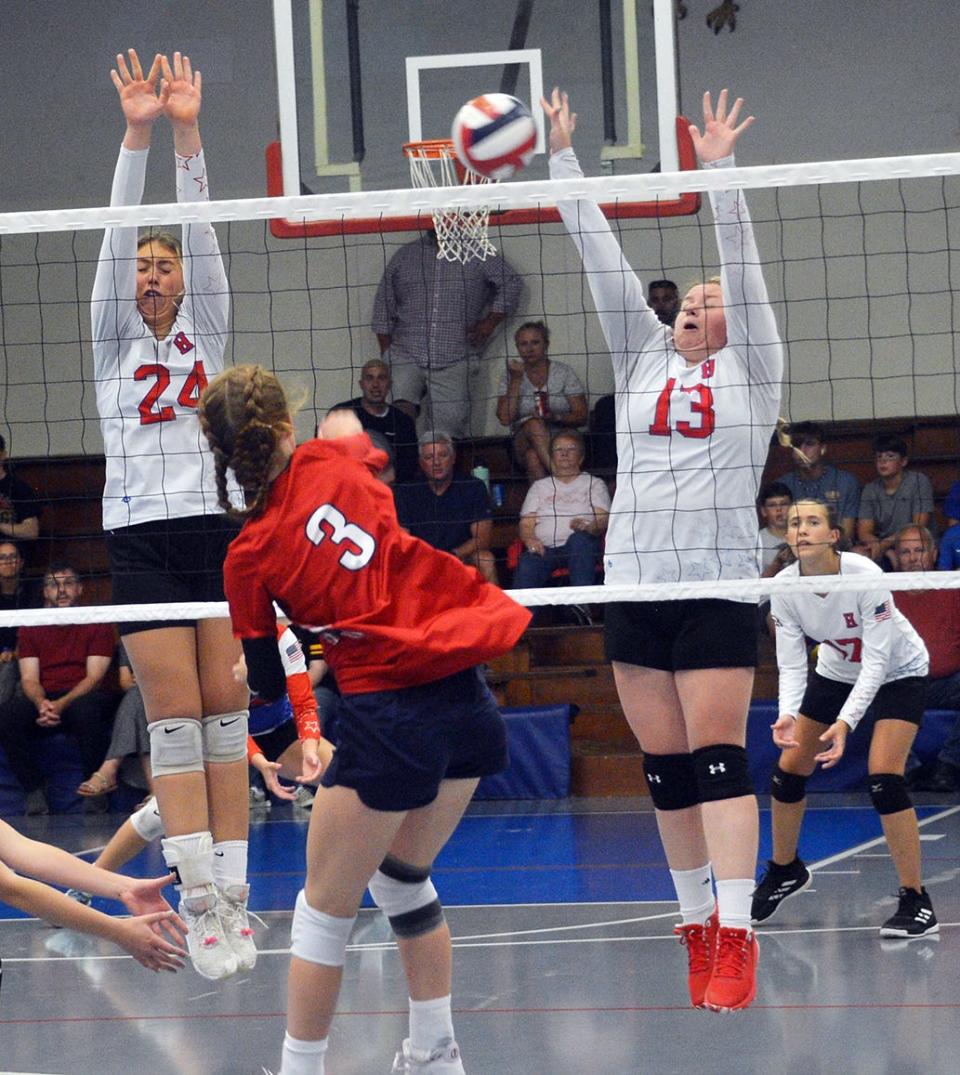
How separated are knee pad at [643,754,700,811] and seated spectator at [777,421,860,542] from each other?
521 cm

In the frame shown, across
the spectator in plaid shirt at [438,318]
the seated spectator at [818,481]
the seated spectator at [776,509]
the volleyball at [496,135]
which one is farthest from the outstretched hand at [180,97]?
the spectator in plaid shirt at [438,318]

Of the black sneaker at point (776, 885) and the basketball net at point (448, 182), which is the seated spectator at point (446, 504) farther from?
the black sneaker at point (776, 885)

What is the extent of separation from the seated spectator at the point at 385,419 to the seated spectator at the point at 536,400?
72 cm

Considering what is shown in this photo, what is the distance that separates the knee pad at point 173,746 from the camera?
4340 mm

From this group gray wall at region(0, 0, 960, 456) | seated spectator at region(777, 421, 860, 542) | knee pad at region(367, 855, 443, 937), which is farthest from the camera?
gray wall at region(0, 0, 960, 456)

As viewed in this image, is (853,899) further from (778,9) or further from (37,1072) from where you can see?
(778,9)

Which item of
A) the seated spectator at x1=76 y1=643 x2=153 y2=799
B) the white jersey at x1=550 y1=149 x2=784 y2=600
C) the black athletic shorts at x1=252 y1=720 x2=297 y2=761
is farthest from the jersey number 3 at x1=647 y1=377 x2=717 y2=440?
the seated spectator at x1=76 y1=643 x2=153 y2=799

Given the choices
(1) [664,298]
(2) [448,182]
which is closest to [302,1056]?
(2) [448,182]

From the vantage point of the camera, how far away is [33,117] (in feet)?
40.7

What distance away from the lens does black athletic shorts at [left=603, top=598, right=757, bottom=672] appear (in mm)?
4113

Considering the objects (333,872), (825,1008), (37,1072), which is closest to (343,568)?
(333,872)

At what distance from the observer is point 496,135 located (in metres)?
5.02

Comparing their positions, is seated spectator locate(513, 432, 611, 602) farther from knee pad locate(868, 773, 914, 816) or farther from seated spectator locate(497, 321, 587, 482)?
knee pad locate(868, 773, 914, 816)

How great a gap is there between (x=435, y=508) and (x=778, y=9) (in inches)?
216
